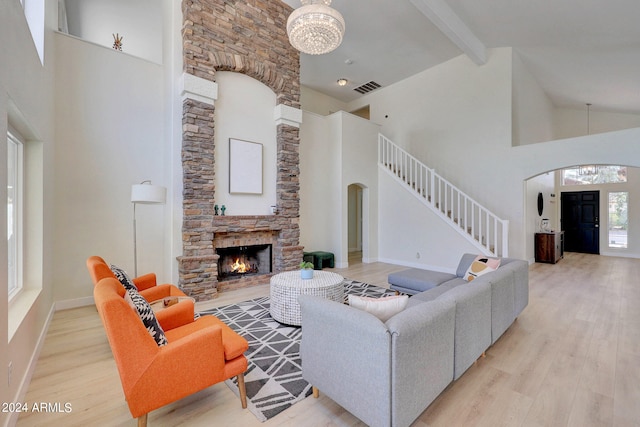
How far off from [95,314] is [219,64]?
4.15 m

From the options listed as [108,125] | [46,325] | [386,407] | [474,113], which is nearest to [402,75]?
[474,113]

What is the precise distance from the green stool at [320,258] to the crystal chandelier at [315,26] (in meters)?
3.98

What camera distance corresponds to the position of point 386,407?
1.47 metres

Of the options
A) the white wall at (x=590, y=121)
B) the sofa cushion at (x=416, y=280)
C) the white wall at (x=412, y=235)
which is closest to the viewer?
the sofa cushion at (x=416, y=280)

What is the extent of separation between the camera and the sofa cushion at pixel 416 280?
3678mm

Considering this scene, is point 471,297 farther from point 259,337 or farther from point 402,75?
point 402,75

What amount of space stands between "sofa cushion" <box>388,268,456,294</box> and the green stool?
2.23 metres

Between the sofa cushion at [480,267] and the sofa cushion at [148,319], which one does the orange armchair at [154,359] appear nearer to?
the sofa cushion at [148,319]

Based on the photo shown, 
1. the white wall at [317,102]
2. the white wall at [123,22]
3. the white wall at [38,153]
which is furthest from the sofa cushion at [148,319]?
the white wall at [317,102]

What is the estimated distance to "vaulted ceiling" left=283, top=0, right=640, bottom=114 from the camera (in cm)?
455

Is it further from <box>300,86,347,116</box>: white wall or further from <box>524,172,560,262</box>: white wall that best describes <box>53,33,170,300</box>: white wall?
<box>524,172,560,262</box>: white wall

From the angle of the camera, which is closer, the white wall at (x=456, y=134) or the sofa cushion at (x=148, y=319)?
the sofa cushion at (x=148, y=319)

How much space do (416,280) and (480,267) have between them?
2.61ft

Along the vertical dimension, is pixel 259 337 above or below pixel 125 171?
below
